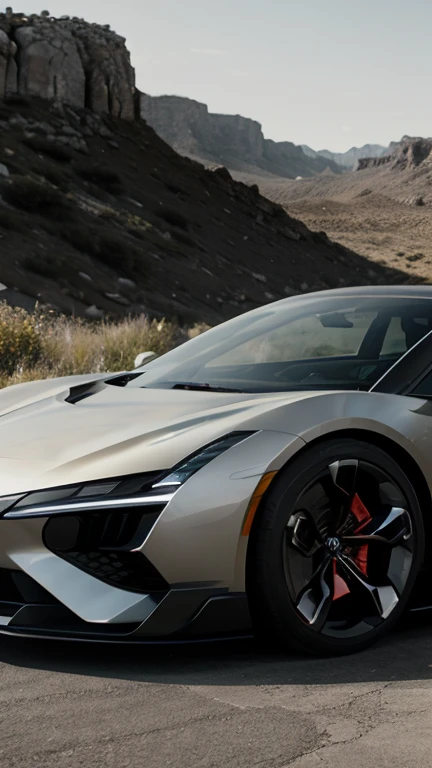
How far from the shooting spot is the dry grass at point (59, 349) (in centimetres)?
1175

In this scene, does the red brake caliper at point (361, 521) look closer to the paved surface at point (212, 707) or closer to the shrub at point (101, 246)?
the paved surface at point (212, 707)

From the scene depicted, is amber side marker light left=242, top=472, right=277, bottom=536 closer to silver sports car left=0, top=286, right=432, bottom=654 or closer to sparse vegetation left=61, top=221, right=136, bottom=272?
silver sports car left=0, top=286, right=432, bottom=654

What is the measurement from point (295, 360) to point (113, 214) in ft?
111

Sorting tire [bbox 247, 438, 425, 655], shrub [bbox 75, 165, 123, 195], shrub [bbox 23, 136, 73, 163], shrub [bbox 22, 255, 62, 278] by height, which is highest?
shrub [bbox 23, 136, 73, 163]

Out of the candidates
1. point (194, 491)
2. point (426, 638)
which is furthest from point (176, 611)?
point (426, 638)

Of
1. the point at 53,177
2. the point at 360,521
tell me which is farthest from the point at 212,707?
the point at 53,177

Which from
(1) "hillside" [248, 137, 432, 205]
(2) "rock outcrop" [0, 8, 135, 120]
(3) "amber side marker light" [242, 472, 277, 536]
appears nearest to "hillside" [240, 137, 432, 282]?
(1) "hillside" [248, 137, 432, 205]

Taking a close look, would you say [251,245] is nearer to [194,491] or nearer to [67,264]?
[67,264]

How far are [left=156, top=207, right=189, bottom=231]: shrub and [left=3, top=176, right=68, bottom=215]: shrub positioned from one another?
25.6ft

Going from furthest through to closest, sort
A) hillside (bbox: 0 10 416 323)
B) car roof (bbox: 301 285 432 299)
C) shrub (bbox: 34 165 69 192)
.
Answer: shrub (bbox: 34 165 69 192) < hillside (bbox: 0 10 416 323) < car roof (bbox: 301 285 432 299)

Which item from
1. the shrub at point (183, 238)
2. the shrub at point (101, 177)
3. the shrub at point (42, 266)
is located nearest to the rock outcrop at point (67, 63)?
the shrub at point (101, 177)

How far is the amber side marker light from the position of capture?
11.1 feet

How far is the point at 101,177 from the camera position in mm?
41688

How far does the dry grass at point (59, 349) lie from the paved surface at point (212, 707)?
7.34 m
